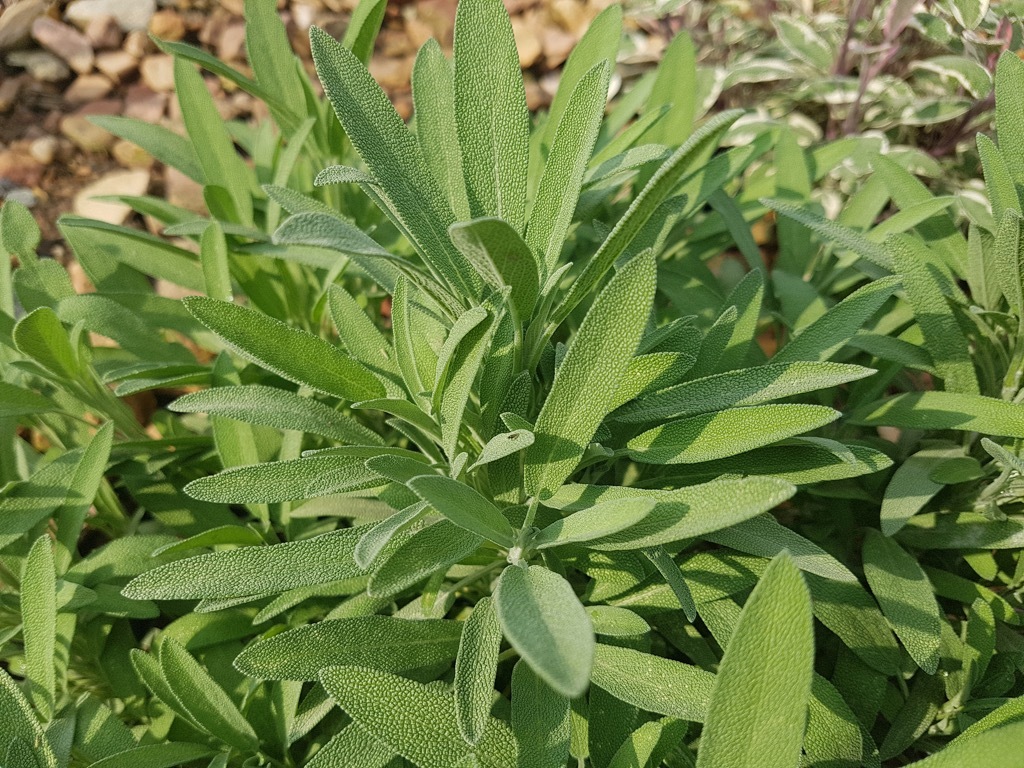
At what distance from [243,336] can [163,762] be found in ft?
1.43

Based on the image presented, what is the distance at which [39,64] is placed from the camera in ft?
6.59

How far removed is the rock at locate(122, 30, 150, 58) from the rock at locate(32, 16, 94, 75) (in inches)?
3.8

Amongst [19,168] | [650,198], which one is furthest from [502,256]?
[19,168]

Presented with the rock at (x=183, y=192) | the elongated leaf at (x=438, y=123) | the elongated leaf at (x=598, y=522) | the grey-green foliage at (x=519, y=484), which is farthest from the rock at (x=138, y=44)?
the elongated leaf at (x=598, y=522)

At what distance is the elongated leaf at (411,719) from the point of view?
624 mm

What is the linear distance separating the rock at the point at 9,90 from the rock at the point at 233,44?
1.67 feet

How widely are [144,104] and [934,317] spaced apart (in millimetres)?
1916

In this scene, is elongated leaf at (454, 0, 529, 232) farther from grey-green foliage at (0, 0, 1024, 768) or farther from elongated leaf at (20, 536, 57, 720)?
elongated leaf at (20, 536, 57, 720)

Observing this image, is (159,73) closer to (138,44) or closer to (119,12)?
(138,44)

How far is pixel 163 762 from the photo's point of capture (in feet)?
2.52

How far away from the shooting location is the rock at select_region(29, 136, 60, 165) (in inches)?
73.2

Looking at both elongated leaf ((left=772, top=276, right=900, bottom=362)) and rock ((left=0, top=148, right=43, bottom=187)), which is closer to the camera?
elongated leaf ((left=772, top=276, right=900, bottom=362))

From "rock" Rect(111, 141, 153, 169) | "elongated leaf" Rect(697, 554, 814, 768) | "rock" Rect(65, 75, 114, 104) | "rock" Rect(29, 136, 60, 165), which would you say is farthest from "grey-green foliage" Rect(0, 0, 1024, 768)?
"rock" Rect(65, 75, 114, 104)

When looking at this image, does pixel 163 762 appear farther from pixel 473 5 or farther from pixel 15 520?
pixel 473 5
